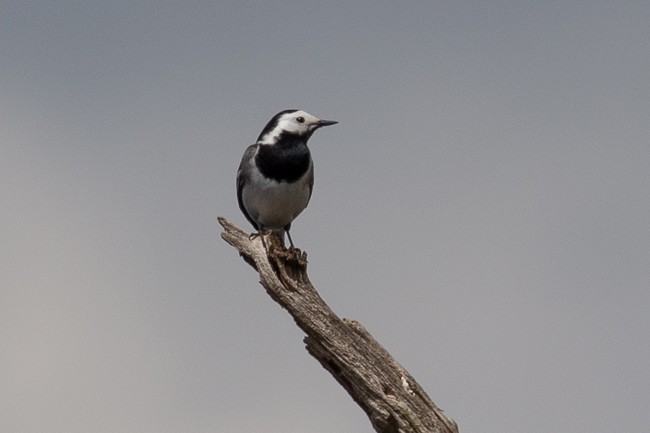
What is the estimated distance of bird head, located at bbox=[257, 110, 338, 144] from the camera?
19188mm

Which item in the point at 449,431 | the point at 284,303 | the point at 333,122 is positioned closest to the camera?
the point at 449,431

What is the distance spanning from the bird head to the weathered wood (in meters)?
4.67

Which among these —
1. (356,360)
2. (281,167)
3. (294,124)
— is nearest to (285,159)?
(281,167)

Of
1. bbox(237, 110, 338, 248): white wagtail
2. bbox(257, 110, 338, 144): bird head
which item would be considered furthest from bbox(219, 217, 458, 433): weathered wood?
bbox(257, 110, 338, 144): bird head

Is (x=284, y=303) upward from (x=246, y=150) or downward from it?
downward

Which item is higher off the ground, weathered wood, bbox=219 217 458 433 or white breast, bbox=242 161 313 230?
white breast, bbox=242 161 313 230

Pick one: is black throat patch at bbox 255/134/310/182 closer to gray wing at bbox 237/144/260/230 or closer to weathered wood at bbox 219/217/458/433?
gray wing at bbox 237/144/260/230

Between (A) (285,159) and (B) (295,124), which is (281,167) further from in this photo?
(B) (295,124)

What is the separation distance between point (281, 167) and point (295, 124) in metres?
0.70

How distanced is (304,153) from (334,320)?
17.9ft

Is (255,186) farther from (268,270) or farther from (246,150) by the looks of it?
(268,270)

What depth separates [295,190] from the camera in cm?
1916

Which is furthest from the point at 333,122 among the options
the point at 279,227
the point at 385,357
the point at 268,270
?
the point at 385,357

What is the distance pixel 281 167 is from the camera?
19.0m
